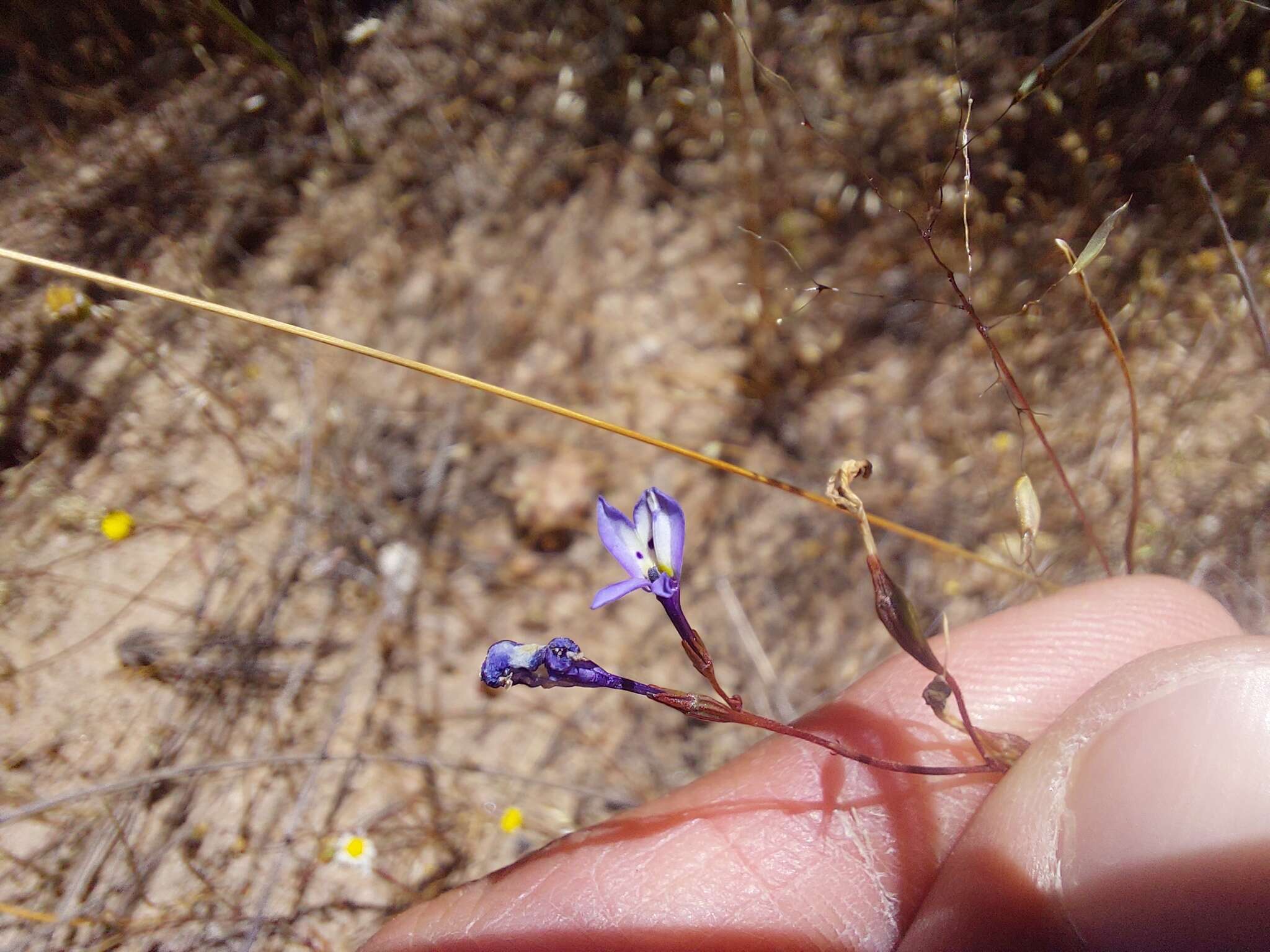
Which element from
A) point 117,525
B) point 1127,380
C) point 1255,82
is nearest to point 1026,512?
point 1127,380

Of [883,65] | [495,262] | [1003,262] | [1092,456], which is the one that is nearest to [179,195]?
[495,262]

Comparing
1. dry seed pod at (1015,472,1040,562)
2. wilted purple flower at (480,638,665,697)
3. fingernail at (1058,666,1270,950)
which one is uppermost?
wilted purple flower at (480,638,665,697)

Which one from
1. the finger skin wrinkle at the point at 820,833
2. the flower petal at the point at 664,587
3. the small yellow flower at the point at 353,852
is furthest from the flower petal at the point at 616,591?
the small yellow flower at the point at 353,852

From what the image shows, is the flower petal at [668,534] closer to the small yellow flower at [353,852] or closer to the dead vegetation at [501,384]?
the dead vegetation at [501,384]

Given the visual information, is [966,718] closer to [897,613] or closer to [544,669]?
[897,613]

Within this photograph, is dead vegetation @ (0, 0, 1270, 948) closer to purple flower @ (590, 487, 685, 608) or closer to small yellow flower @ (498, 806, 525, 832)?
small yellow flower @ (498, 806, 525, 832)

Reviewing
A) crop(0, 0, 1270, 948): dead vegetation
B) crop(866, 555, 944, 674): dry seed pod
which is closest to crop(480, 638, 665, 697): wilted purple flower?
crop(866, 555, 944, 674): dry seed pod
